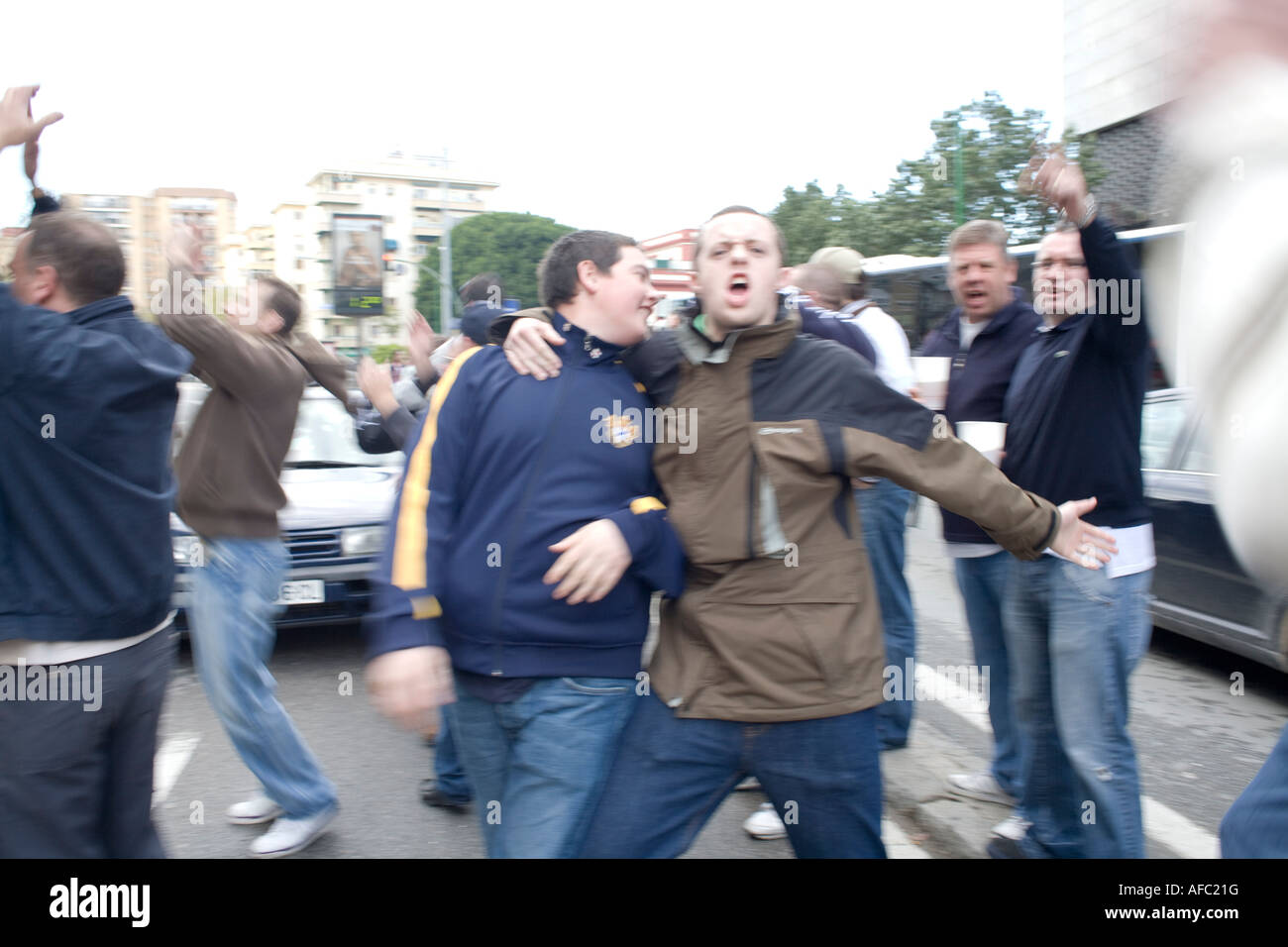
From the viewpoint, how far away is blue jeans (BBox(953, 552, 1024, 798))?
Answer: 11.9 feet

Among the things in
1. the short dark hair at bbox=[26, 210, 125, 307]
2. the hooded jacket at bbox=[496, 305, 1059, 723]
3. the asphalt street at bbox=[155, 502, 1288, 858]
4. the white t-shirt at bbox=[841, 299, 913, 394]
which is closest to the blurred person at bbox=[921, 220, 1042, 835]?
the asphalt street at bbox=[155, 502, 1288, 858]

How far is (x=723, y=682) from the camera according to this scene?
2.21m

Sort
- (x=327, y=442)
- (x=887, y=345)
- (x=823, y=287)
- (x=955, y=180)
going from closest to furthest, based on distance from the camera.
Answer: (x=887, y=345), (x=823, y=287), (x=327, y=442), (x=955, y=180)

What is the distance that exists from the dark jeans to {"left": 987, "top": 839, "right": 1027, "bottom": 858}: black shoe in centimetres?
257

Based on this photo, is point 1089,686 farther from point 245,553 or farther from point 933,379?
point 245,553

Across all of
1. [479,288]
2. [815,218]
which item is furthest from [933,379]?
[815,218]

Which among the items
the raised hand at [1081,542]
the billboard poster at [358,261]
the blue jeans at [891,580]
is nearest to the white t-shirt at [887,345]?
the blue jeans at [891,580]

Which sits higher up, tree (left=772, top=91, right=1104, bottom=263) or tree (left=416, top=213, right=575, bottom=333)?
tree (left=416, top=213, right=575, bottom=333)

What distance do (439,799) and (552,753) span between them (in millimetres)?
2022

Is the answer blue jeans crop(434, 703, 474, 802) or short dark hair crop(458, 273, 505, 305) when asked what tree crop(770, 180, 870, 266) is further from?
blue jeans crop(434, 703, 474, 802)

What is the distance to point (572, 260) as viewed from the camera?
8.05ft

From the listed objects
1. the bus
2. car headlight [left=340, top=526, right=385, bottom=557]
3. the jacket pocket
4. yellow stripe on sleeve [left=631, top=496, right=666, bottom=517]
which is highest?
the bus

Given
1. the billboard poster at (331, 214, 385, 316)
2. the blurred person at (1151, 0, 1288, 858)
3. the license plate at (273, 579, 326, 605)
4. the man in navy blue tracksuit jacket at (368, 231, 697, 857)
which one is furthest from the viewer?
the billboard poster at (331, 214, 385, 316)
